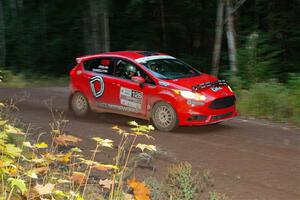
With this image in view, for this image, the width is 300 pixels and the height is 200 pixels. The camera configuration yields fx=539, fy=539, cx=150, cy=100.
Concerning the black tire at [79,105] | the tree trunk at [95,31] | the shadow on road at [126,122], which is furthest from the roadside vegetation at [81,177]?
the tree trunk at [95,31]

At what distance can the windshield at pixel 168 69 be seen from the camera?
39.5ft

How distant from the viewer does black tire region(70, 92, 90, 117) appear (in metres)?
13.5

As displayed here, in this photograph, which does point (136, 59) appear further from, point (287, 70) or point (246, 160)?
point (287, 70)

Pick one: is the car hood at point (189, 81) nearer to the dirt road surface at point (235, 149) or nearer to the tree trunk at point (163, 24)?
the dirt road surface at point (235, 149)

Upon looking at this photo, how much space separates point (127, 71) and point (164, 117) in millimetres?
1546

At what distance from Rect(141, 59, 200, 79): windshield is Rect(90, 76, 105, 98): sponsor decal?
1.29 m

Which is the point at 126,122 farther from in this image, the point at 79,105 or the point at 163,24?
the point at 163,24

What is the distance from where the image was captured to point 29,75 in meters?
27.4

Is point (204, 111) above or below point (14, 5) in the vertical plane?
below

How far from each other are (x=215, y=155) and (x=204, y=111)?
181cm

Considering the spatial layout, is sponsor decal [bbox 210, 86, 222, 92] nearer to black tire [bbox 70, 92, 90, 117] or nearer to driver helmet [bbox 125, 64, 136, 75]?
driver helmet [bbox 125, 64, 136, 75]

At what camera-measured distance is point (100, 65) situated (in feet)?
43.1

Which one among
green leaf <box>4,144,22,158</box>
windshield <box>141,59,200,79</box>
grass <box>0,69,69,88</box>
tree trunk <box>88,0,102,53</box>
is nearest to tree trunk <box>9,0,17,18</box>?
grass <box>0,69,69,88</box>

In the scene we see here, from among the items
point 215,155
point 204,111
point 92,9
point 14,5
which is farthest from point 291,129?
point 14,5
